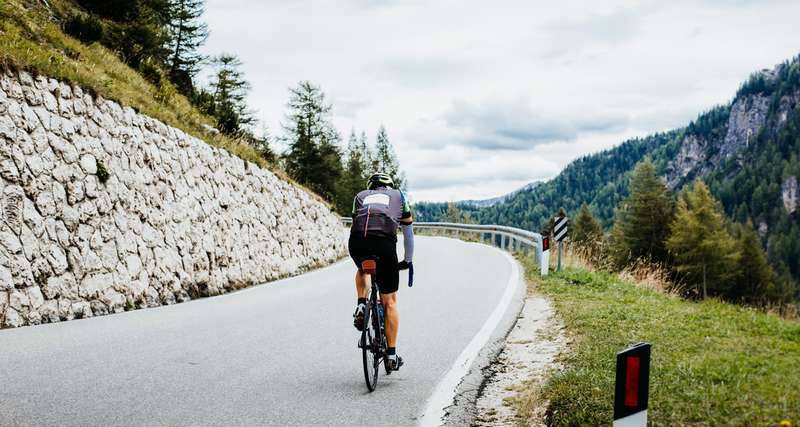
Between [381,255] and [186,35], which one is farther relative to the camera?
[186,35]

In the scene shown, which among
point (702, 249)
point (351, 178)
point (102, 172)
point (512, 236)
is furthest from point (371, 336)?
point (351, 178)

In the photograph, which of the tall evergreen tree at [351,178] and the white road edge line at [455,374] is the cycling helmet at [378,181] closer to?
the white road edge line at [455,374]

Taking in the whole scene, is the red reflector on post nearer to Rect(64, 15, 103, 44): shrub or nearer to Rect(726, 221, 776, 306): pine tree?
Rect(64, 15, 103, 44): shrub

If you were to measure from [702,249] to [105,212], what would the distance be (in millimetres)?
53653

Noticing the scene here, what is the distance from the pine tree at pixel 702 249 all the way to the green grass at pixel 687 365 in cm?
4672

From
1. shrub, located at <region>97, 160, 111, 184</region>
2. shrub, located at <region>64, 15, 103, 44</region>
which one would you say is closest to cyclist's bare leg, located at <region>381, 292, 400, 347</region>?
shrub, located at <region>97, 160, 111, 184</region>

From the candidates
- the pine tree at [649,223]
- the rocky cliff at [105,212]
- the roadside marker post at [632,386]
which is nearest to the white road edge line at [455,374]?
the roadside marker post at [632,386]

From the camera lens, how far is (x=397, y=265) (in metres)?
5.81

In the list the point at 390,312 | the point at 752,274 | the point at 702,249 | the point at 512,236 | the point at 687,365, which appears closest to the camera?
the point at 687,365

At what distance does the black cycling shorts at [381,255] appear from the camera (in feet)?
18.5

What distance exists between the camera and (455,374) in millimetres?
6215

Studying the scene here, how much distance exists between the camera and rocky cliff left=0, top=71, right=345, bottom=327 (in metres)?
8.75

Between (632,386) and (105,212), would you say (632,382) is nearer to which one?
(632,386)

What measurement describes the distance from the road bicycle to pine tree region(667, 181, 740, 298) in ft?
165
